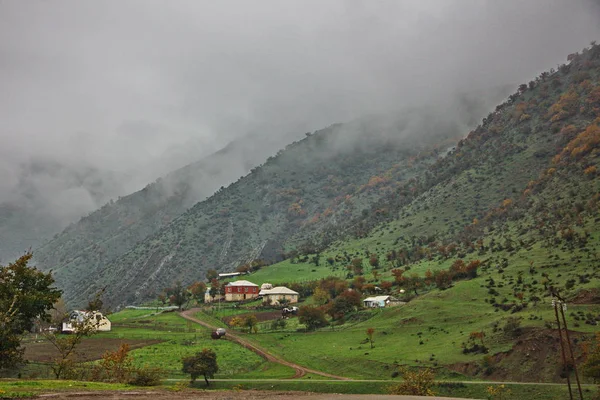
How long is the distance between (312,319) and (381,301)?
1462cm

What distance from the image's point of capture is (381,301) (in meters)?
97.7

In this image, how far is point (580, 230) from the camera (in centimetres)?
9325

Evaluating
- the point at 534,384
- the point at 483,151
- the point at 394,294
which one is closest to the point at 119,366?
the point at 534,384

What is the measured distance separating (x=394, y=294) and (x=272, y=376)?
4724 cm

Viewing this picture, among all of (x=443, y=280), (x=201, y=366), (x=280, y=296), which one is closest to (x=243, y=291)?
(x=280, y=296)

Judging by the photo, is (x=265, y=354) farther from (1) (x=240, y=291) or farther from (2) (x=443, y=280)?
(1) (x=240, y=291)

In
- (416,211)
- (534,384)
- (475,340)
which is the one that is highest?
(416,211)

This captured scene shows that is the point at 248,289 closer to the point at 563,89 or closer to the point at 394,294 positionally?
the point at 394,294

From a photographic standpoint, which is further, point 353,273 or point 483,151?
point 483,151

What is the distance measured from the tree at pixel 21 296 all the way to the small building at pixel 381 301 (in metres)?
63.7

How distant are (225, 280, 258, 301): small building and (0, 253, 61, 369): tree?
9141cm

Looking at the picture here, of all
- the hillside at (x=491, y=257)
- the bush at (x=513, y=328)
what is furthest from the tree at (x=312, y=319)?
the bush at (x=513, y=328)

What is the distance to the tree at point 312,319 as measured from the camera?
305 ft

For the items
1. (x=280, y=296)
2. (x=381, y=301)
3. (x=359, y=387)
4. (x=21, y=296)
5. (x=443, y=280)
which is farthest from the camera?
(x=280, y=296)
